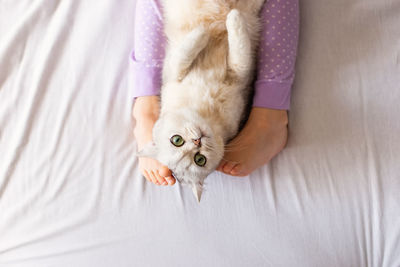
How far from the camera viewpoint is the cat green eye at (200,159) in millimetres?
708

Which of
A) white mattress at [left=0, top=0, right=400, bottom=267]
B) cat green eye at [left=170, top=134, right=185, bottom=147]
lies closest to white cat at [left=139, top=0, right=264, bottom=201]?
cat green eye at [left=170, top=134, right=185, bottom=147]

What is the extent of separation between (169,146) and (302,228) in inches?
18.2

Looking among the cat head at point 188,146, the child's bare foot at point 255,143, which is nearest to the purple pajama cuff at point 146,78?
the cat head at point 188,146

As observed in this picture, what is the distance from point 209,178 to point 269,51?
0.40 metres

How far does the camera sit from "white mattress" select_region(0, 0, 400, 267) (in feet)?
2.78

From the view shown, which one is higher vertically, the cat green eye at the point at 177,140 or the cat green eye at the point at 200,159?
the cat green eye at the point at 177,140

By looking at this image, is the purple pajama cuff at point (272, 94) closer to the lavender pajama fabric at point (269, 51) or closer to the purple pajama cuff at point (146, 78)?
the lavender pajama fabric at point (269, 51)

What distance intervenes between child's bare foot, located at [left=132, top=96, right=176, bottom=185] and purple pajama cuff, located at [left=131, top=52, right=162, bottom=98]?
0.02m

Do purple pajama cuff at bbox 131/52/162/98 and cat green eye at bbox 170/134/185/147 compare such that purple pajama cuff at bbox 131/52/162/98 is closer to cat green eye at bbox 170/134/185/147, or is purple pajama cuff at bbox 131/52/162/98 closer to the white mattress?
the white mattress

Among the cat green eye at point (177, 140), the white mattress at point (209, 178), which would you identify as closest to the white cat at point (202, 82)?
the cat green eye at point (177, 140)

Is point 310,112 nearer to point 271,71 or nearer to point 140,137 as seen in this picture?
point 271,71

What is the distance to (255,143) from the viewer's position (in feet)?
2.71

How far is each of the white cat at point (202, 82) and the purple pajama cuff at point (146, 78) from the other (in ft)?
0.13

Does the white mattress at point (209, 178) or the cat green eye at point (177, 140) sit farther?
the white mattress at point (209, 178)
